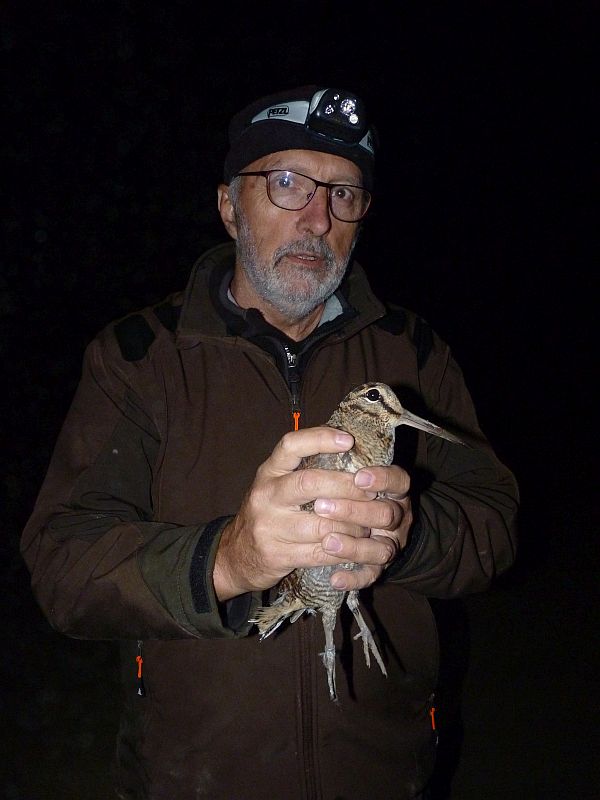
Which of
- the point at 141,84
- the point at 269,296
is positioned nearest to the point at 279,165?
the point at 269,296

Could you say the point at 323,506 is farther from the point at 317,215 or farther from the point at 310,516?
the point at 317,215

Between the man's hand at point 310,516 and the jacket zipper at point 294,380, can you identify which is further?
the jacket zipper at point 294,380

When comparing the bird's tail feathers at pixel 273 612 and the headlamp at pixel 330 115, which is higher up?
the headlamp at pixel 330 115

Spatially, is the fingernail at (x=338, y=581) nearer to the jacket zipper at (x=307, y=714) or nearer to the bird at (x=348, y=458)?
the bird at (x=348, y=458)

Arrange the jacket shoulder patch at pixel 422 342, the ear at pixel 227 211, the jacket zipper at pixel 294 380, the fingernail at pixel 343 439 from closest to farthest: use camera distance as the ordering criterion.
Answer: the fingernail at pixel 343 439 → the jacket zipper at pixel 294 380 → the jacket shoulder patch at pixel 422 342 → the ear at pixel 227 211

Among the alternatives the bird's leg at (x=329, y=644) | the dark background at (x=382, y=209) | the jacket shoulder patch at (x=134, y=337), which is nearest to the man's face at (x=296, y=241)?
the jacket shoulder patch at (x=134, y=337)

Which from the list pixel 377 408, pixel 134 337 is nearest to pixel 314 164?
pixel 134 337

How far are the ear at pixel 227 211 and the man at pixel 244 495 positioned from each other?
11 cm

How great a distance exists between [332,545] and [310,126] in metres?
1.29

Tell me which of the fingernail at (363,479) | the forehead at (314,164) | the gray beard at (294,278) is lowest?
the fingernail at (363,479)

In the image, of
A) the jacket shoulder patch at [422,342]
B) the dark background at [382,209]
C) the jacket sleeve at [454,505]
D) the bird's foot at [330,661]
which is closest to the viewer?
the bird's foot at [330,661]

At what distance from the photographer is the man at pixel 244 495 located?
150 cm

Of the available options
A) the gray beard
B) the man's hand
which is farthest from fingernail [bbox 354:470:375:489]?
the gray beard

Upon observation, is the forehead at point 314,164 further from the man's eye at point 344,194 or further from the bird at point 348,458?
the bird at point 348,458
